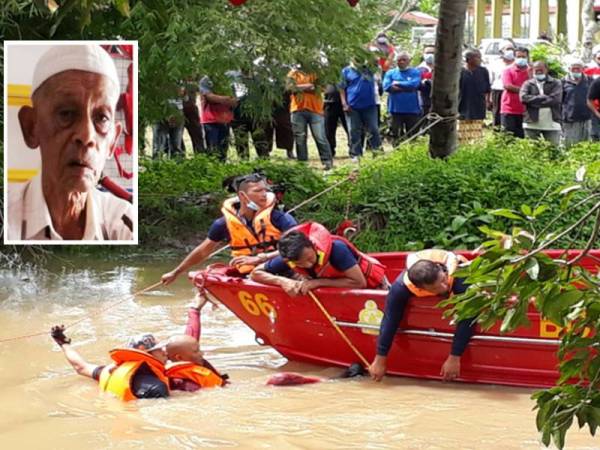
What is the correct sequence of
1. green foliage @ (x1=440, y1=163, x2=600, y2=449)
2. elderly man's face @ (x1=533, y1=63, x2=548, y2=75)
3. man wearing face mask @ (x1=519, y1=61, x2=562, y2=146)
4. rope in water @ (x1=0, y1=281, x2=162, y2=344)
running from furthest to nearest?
elderly man's face @ (x1=533, y1=63, x2=548, y2=75) → man wearing face mask @ (x1=519, y1=61, x2=562, y2=146) → rope in water @ (x1=0, y1=281, x2=162, y2=344) → green foliage @ (x1=440, y1=163, x2=600, y2=449)

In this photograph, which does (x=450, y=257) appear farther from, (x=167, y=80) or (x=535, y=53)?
(x=535, y=53)

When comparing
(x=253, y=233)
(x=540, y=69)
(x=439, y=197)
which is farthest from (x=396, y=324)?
(x=540, y=69)

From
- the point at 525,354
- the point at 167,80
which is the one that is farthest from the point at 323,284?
the point at 167,80

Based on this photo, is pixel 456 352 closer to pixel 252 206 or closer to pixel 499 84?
pixel 252 206

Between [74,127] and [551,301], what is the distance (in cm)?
495

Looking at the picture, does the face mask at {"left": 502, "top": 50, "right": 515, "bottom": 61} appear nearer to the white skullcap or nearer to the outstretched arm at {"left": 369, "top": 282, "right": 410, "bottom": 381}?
the outstretched arm at {"left": 369, "top": 282, "right": 410, "bottom": 381}

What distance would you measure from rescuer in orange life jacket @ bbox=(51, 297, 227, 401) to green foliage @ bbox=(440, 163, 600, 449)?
5416mm

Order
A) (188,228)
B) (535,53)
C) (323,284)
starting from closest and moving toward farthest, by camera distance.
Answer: (323,284), (188,228), (535,53)

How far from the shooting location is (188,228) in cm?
1440

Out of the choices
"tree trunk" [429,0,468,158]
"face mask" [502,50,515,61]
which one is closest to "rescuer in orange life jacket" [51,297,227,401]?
"tree trunk" [429,0,468,158]

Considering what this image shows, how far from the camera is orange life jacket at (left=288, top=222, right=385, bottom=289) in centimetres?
866

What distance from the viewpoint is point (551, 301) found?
2.96 meters

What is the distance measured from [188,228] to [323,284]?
5.71 metres

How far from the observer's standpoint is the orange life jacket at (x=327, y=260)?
8656 millimetres
